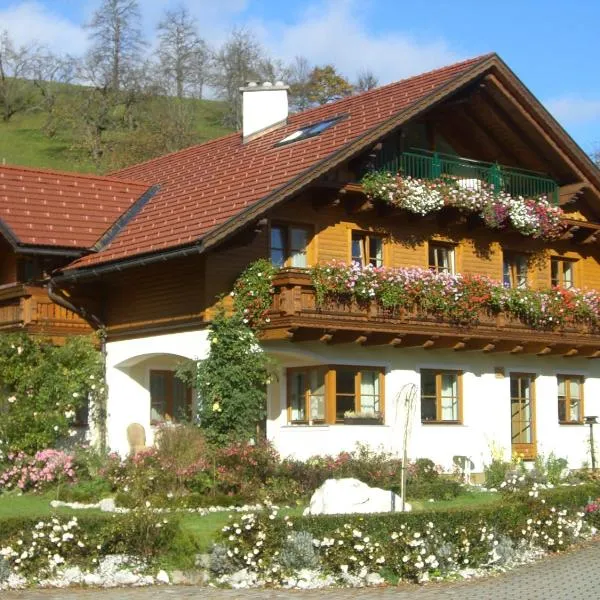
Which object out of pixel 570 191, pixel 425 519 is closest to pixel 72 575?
pixel 425 519

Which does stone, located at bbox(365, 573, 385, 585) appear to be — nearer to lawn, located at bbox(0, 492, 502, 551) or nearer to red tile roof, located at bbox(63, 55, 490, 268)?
lawn, located at bbox(0, 492, 502, 551)

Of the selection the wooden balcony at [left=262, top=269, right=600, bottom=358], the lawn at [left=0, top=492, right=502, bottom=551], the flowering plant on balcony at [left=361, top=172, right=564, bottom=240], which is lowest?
the lawn at [left=0, top=492, right=502, bottom=551]

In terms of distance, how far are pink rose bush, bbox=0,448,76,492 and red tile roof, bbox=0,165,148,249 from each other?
14.1 ft

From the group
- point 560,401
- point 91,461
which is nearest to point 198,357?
point 91,461

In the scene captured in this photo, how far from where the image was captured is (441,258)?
25.0 m

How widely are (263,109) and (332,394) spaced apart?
8.59 meters

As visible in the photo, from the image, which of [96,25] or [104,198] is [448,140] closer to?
[104,198]

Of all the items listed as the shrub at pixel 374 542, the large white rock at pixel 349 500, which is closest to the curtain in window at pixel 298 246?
the large white rock at pixel 349 500

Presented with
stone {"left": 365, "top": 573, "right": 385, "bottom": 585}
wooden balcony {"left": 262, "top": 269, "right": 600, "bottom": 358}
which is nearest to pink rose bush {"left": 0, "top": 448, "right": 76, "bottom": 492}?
wooden balcony {"left": 262, "top": 269, "right": 600, "bottom": 358}

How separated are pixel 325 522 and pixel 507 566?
261cm

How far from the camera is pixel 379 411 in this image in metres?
22.5

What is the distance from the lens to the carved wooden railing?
22594mm

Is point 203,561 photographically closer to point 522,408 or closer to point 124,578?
point 124,578

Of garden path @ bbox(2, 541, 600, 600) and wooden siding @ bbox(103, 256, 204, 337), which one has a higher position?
wooden siding @ bbox(103, 256, 204, 337)
